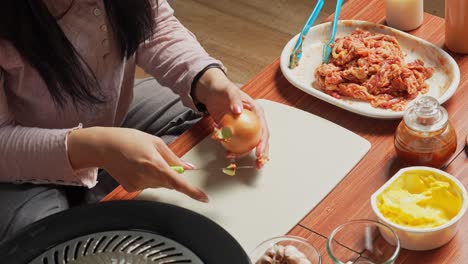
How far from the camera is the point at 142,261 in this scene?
95 cm

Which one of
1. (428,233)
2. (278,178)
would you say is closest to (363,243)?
(428,233)

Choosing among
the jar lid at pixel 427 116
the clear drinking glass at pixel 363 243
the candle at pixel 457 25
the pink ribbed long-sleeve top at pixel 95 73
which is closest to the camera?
the clear drinking glass at pixel 363 243

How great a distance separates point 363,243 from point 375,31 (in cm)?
52

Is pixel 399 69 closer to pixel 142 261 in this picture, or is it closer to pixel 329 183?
pixel 329 183

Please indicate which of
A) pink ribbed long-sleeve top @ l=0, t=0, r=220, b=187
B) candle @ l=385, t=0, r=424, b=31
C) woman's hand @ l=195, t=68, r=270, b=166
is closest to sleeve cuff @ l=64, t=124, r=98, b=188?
pink ribbed long-sleeve top @ l=0, t=0, r=220, b=187

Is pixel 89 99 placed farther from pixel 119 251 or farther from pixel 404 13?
pixel 404 13

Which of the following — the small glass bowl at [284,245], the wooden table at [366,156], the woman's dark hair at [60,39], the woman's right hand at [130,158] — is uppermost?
the woman's dark hair at [60,39]

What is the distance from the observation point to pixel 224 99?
121 centimetres

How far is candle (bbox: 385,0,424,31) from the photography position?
4.42 ft

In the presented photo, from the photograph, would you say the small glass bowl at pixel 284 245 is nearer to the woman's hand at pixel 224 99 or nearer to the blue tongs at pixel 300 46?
the woman's hand at pixel 224 99

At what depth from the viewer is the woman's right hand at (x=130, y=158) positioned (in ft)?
3.45

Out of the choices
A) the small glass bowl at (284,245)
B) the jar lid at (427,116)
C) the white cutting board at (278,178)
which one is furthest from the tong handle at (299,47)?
the small glass bowl at (284,245)

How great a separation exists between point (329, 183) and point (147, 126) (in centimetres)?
47

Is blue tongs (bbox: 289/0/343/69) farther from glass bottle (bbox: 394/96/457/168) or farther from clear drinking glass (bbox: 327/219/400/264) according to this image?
clear drinking glass (bbox: 327/219/400/264)
